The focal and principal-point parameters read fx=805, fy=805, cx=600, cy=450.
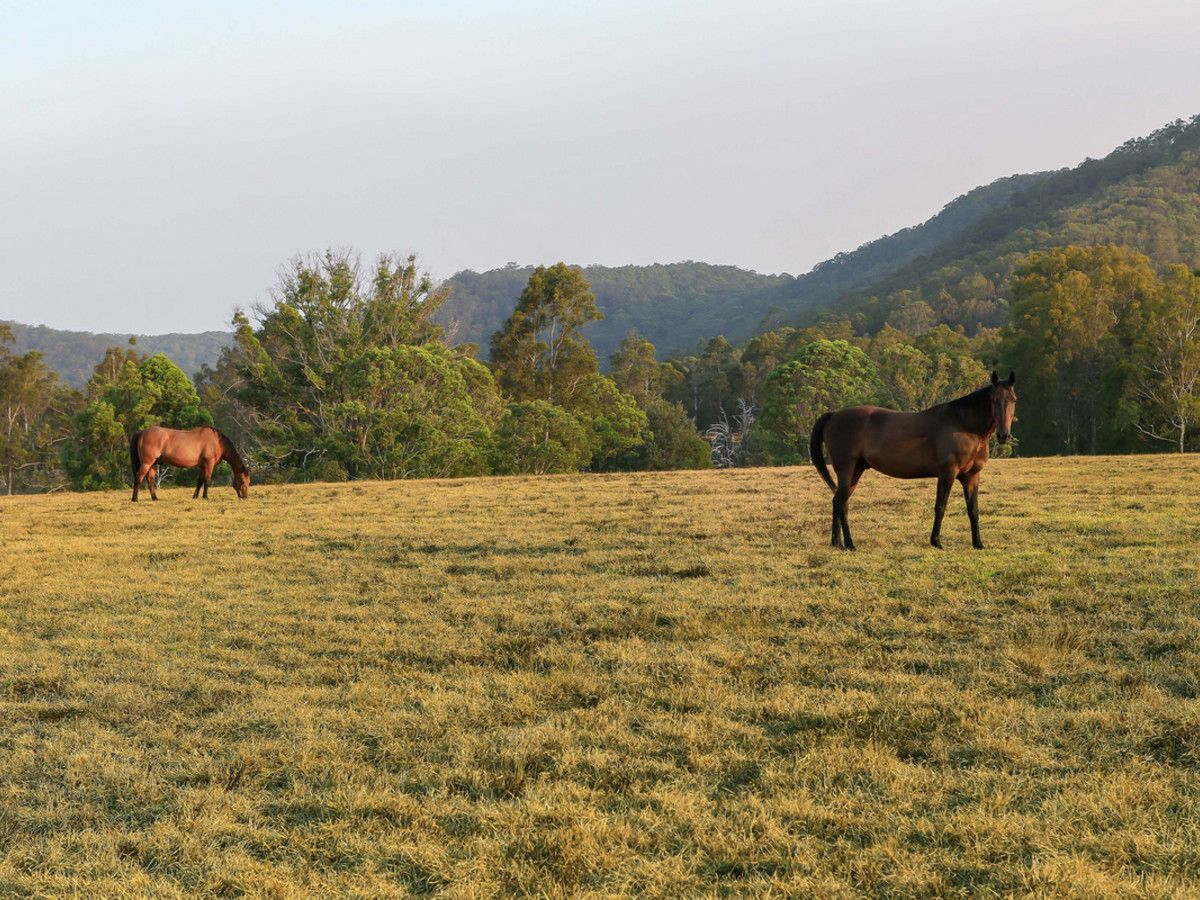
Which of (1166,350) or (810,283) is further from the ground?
(810,283)

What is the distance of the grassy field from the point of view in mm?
3316

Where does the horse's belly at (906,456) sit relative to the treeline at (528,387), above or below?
below

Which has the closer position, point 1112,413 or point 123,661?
point 123,661

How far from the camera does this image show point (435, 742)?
15.3ft

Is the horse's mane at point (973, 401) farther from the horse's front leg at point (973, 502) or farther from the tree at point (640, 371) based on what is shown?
the tree at point (640, 371)

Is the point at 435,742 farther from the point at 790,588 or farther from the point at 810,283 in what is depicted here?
the point at 810,283

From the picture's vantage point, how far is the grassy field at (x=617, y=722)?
332cm

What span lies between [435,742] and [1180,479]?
61.8 feet

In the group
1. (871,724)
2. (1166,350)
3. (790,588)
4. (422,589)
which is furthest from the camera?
(1166,350)

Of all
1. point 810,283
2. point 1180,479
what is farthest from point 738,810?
point 810,283

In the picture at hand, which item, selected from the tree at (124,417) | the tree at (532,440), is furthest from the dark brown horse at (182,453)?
the tree at (532,440)

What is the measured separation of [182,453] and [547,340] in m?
38.2

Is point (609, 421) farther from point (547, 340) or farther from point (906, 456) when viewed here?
point (906, 456)

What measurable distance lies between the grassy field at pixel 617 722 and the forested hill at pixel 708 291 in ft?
392
